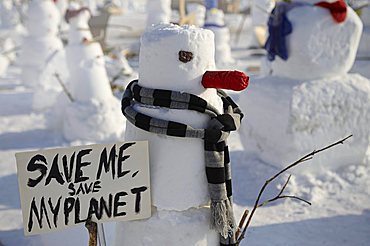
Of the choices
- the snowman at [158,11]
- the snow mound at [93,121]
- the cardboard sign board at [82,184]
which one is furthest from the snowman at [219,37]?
the cardboard sign board at [82,184]

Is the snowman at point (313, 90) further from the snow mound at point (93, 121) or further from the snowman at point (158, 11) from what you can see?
the snowman at point (158, 11)

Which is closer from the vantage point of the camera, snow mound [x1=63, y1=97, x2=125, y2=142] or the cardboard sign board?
the cardboard sign board

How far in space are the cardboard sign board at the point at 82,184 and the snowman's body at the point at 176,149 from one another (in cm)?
8

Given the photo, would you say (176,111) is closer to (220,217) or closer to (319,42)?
(220,217)

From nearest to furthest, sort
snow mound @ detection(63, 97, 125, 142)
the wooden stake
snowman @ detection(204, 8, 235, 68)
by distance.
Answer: the wooden stake < snow mound @ detection(63, 97, 125, 142) < snowman @ detection(204, 8, 235, 68)

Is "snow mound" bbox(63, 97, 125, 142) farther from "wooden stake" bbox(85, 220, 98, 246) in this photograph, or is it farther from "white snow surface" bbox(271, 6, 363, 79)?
"wooden stake" bbox(85, 220, 98, 246)

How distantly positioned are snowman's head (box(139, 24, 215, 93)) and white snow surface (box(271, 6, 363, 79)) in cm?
195

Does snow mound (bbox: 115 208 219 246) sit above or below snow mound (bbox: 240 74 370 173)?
above

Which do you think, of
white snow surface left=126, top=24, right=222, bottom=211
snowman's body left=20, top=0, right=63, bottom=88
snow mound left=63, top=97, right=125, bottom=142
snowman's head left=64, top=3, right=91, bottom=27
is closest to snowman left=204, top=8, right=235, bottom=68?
snowman's body left=20, top=0, right=63, bottom=88

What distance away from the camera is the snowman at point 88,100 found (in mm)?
4703

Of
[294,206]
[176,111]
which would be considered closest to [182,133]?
[176,111]

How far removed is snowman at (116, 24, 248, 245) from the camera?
1577 millimetres

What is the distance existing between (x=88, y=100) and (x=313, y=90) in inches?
98.1

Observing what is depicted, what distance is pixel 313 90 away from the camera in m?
3.42
